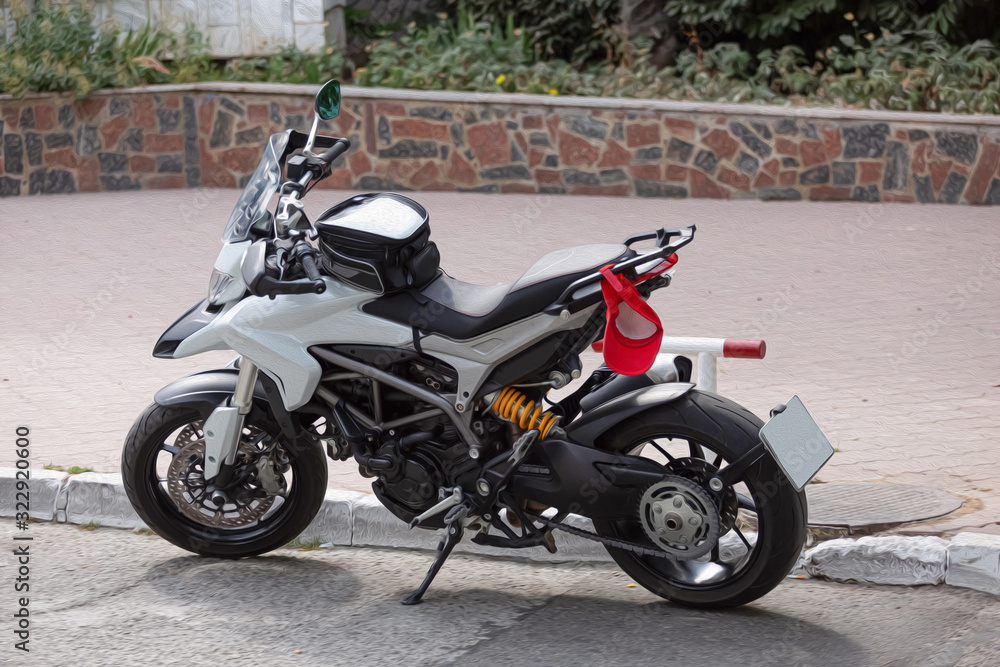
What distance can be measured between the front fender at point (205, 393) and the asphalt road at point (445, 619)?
648 mm

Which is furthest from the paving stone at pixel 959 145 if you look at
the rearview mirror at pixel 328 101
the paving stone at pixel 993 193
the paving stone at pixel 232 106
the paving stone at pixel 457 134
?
the rearview mirror at pixel 328 101

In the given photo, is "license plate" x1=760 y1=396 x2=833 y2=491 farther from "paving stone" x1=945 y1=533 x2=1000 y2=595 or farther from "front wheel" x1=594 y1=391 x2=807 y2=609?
"paving stone" x1=945 y1=533 x2=1000 y2=595

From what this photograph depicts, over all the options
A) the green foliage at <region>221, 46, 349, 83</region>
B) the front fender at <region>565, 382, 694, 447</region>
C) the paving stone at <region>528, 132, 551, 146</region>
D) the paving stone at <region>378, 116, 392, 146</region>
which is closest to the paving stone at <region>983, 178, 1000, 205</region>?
the paving stone at <region>528, 132, 551, 146</region>

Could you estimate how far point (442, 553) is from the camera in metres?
4.13

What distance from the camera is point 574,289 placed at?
3.77m

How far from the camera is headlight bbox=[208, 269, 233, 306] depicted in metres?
4.24

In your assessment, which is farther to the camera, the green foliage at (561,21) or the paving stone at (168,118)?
the green foliage at (561,21)

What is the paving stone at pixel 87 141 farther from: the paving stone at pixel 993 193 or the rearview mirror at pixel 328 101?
the rearview mirror at pixel 328 101

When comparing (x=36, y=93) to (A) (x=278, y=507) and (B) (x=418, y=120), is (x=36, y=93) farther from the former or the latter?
(A) (x=278, y=507)

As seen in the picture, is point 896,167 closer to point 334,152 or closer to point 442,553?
point 334,152

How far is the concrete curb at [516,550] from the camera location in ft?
13.6

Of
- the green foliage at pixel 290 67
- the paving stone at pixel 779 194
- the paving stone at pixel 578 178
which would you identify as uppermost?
the green foliage at pixel 290 67

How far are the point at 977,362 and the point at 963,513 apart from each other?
7.37ft

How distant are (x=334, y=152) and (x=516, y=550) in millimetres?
1651
